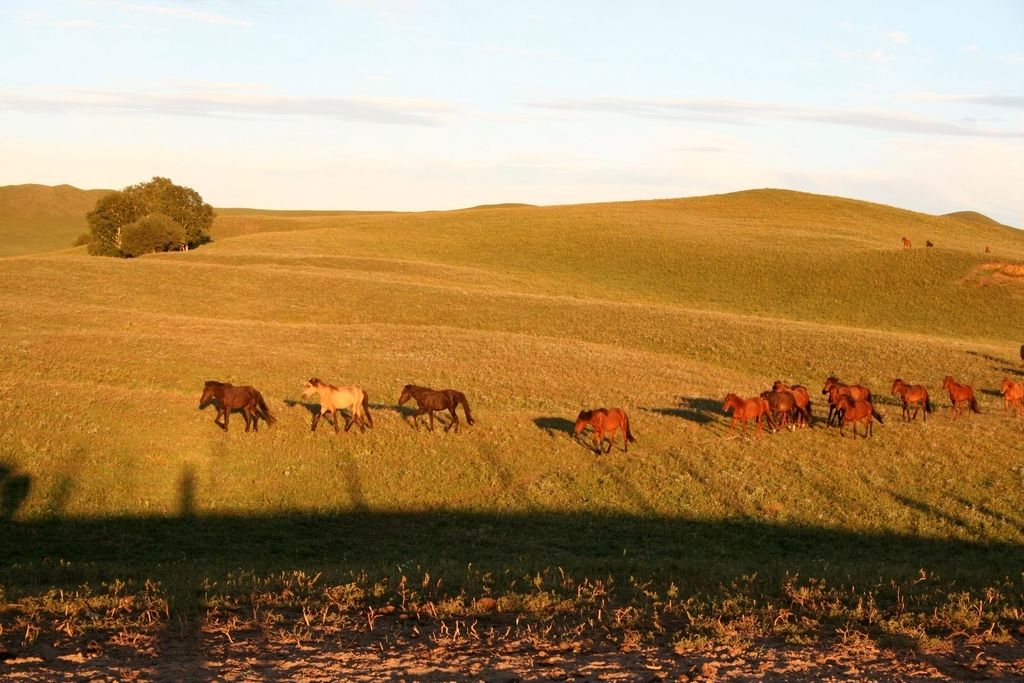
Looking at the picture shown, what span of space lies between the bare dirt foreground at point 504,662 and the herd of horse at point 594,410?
1425 centimetres

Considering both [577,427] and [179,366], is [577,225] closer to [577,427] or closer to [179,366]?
[179,366]

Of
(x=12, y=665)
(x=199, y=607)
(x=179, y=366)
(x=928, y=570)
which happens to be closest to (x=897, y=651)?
(x=928, y=570)

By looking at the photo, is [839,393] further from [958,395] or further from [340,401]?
[340,401]

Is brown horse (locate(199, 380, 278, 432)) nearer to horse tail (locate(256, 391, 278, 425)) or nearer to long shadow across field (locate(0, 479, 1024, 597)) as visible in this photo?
horse tail (locate(256, 391, 278, 425))

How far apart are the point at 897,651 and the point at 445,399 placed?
16129 millimetres

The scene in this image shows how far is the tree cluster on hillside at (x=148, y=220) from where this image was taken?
86.8 metres

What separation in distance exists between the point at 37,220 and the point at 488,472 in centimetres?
17750

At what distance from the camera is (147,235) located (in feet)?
284

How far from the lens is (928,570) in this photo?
14281 millimetres

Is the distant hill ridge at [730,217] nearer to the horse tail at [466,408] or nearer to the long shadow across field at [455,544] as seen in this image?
the horse tail at [466,408]

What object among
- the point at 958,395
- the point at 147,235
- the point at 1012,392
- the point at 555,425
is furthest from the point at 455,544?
the point at 147,235

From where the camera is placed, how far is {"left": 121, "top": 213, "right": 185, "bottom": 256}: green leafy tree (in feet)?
283

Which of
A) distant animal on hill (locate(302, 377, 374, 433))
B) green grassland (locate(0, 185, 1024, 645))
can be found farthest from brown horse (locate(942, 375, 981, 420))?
distant animal on hill (locate(302, 377, 374, 433))

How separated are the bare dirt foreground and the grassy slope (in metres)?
146
